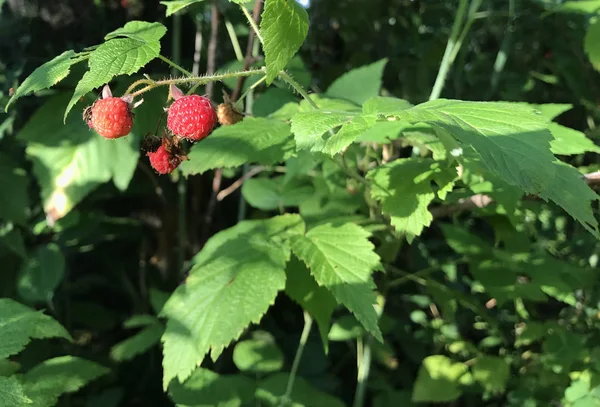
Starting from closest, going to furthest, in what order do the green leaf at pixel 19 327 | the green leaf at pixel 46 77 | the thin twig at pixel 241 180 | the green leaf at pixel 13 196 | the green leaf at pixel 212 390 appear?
the green leaf at pixel 46 77 → the green leaf at pixel 19 327 → the green leaf at pixel 212 390 → the green leaf at pixel 13 196 → the thin twig at pixel 241 180

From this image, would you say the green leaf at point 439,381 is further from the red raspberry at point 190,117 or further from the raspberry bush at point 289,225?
the red raspberry at point 190,117

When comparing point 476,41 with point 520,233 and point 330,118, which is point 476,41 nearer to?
point 520,233

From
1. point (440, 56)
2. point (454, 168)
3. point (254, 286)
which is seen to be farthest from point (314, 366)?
point (440, 56)

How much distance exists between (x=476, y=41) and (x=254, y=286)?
1708mm

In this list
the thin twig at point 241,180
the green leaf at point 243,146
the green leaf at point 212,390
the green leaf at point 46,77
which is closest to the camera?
the green leaf at point 46,77

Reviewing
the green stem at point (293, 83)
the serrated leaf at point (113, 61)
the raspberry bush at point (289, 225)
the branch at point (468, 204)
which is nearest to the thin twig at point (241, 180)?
the raspberry bush at point (289, 225)

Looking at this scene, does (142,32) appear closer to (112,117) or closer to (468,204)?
(112,117)

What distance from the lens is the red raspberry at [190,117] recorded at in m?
0.75

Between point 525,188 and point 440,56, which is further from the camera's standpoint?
point 440,56

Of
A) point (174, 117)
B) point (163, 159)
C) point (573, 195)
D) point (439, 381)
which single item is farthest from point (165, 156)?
point (439, 381)

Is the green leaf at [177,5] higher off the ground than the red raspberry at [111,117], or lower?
higher

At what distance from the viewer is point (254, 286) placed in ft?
2.90

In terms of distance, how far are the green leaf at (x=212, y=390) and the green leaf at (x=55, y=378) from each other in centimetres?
19

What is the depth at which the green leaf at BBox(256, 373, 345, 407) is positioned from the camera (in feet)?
3.66
